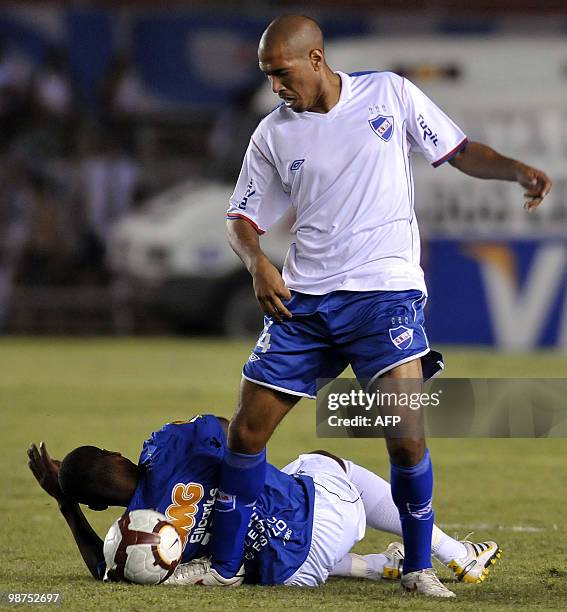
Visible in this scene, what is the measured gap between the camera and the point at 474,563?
5867mm

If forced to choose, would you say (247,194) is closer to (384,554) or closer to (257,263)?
(257,263)

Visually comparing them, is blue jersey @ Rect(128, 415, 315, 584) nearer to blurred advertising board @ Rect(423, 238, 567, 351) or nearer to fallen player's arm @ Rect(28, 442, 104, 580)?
fallen player's arm @ Rect(28, 442, 104, 580)

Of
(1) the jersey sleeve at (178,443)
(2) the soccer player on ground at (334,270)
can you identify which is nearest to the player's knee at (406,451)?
(2) the soccer player on ground at (334,270)

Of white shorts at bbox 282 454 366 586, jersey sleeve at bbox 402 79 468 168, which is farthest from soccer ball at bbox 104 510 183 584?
jersey sleeve at bbox 402 79 468 168

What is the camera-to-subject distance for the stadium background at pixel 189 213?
479 inches

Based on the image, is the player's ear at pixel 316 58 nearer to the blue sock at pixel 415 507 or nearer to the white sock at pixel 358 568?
the blue sock at pixel 415 507

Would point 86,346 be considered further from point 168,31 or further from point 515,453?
point 515,453

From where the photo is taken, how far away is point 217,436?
5867 mm

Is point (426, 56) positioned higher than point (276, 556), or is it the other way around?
point (426, 56)

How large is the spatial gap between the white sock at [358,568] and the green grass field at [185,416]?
0.06 m

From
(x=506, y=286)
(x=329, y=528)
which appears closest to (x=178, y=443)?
(x=329, y=528)

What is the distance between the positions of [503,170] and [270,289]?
3.40ft

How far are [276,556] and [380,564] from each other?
1.66 ft

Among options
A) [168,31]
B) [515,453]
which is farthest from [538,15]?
[515,453]
